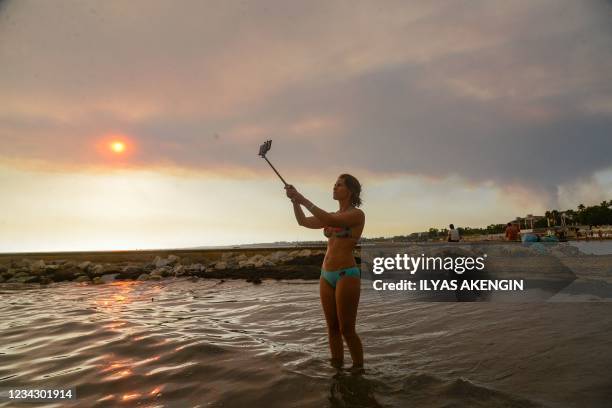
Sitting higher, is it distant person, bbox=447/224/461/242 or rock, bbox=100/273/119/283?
distant person, bbox=447/224/461/242

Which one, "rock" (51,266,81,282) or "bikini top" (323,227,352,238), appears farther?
"rock" (51,266,81,282)

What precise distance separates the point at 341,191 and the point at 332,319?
71.4 inches

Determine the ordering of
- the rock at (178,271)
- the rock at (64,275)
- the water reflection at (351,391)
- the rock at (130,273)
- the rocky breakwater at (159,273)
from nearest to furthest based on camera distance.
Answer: the water reflection at (351,391) → the rocky breakwater at (159,273) → the rock at (64,275) → the rock at (130,273) → the rock at (178,271)

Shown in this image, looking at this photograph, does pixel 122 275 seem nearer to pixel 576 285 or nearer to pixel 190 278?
pixel 190 278

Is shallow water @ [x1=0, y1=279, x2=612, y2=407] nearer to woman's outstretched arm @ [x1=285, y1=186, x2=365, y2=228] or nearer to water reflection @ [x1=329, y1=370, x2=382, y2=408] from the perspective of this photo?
water reflection @ [x1=329, y1=370, x2=382, y2=408]

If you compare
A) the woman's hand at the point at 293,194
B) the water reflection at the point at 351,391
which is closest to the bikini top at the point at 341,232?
the woman's hand at the point at 293,194

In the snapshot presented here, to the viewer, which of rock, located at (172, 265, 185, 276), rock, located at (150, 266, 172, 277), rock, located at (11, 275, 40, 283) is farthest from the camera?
rock, located at (172, 265, 185, 276)

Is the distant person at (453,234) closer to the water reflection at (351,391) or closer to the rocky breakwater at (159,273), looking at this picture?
the rocky breakwater at (159,273)

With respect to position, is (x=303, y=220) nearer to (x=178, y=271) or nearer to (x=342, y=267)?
(x=342, y=267)

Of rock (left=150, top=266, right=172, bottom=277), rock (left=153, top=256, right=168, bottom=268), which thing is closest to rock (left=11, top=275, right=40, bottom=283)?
rock (left=150, top=266, right=172, bottom=277)

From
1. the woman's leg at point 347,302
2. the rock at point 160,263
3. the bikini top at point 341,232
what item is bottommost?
the rock at point 160,263

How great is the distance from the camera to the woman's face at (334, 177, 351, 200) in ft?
17.5

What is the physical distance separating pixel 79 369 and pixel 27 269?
22185 millimetres

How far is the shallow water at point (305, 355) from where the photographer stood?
4270 millimetres
